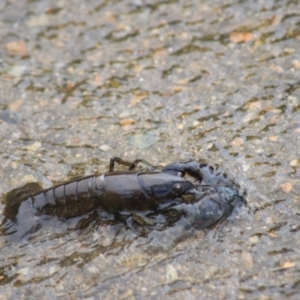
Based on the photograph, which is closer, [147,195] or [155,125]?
[147,195]

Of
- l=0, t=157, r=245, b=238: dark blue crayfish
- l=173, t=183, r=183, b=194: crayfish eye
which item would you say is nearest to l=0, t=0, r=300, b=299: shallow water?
l=0, t=157, r=245, b=238: dark blue crayfish

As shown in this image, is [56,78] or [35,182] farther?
[56,78]

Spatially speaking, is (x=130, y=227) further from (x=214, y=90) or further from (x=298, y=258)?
(x=214, y=90)

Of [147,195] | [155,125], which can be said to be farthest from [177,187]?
[155,125]

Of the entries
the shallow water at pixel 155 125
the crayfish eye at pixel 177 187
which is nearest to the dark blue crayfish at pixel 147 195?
the crayfish eye at pixel 177 187

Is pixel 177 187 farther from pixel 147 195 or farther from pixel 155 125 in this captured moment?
pixel 155 125

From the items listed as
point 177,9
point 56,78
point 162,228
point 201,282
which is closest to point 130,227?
point 162,228
